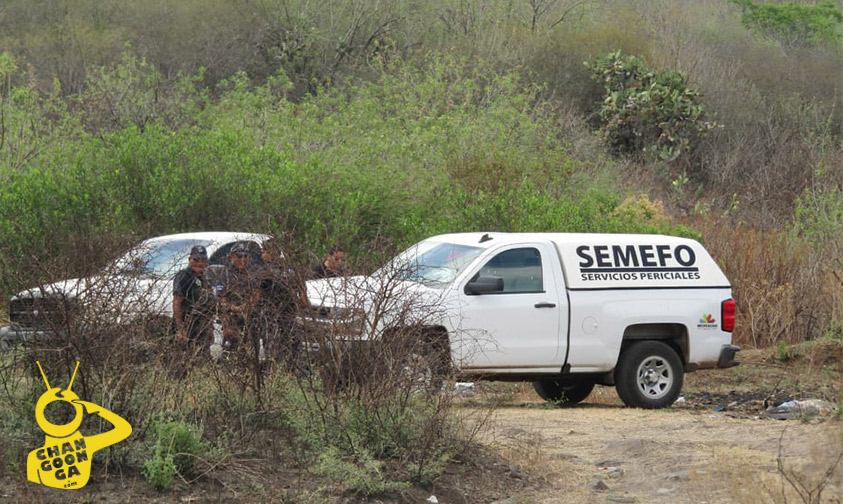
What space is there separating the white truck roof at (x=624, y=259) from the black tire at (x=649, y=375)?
2.34ft

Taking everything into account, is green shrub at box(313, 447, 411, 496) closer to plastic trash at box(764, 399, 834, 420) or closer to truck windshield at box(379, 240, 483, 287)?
truck windshield at box(379, 240, 483, 287)

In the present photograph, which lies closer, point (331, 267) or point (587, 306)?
point (331, 267)

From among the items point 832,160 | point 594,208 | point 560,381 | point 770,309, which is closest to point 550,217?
point 594,208

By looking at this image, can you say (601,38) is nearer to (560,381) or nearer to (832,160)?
(832,160)

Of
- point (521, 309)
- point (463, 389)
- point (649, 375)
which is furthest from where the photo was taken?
point (649, 375)

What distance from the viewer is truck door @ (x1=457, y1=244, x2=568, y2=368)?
11688mm

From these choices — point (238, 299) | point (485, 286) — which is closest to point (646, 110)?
point (485, 286)

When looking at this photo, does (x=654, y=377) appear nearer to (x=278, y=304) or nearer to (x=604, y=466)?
(x=604, y=466)

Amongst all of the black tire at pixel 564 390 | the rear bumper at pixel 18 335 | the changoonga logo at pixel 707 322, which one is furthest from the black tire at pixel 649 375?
the rear bumper at pixel 18 335

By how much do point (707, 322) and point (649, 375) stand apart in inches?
33.8

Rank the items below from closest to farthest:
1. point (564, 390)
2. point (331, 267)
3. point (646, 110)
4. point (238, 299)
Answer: point (238, 299) → point (331, 267) → point (564, 390) → point (646, 110)

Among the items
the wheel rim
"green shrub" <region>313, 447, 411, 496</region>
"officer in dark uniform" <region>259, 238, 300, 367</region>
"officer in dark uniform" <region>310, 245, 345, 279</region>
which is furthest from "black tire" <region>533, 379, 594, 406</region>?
"green shrub" <region>313, 447, 411, 496</region>

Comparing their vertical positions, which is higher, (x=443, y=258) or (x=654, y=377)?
(x=443, y=258)

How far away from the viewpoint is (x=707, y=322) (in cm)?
1275
